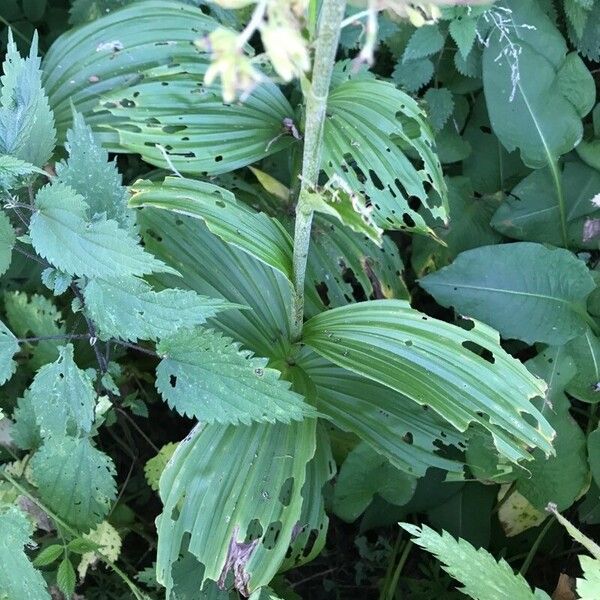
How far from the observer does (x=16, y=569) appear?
38.4 inches

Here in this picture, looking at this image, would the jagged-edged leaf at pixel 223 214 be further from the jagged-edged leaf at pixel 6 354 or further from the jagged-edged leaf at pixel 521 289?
the jagged-edged leaf at pixel 521 289

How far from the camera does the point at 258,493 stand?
106 centimetres

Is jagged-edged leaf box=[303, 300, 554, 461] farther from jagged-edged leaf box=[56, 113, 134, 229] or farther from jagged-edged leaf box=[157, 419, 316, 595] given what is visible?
jagged-edged leaf box=[56, 113, 134, 229]

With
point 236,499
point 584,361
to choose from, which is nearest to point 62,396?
point 236,499

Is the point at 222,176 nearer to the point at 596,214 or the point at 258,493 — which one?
the point at 258,493

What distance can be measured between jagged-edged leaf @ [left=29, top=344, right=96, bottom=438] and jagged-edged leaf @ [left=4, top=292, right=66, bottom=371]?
11.1 inches

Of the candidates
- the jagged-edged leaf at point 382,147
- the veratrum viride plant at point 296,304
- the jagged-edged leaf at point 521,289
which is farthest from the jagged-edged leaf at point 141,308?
the jagged-edged leaf at point 521,289

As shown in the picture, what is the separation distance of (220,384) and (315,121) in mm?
418

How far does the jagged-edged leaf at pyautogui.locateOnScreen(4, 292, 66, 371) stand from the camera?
4.21 ft

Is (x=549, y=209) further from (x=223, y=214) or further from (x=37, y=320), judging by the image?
(x=37, y=320)

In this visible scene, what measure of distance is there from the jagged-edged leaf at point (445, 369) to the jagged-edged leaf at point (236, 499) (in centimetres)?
16

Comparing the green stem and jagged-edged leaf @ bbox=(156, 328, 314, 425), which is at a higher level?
jagged-edged leaf @ bbox=(156, 328, 314, 425)

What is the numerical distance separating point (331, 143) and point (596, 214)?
70 cm

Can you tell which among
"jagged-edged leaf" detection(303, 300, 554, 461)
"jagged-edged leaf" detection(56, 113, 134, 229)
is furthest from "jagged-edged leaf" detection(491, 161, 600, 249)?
"jagged-edged leaf" detection(56, 113, 134, 229)
